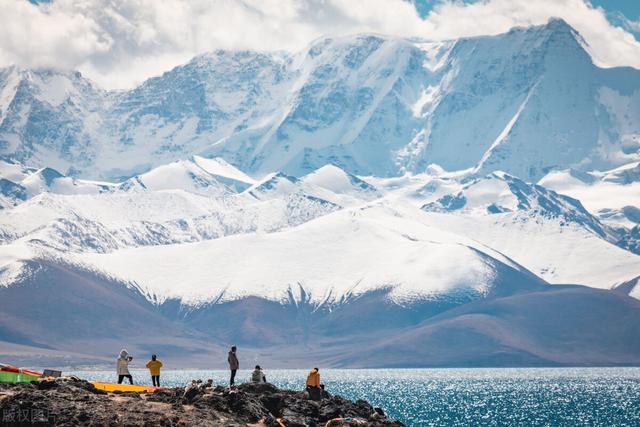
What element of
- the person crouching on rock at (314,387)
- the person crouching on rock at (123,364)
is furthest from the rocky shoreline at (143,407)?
the person crouching on rock at (123,364)

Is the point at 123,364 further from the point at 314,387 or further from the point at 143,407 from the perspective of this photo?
the point at 143,407

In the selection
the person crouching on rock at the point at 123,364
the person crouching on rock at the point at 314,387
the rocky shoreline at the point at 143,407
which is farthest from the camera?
the person crouching on rock at the point at 314,387

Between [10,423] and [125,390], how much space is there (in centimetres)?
1977

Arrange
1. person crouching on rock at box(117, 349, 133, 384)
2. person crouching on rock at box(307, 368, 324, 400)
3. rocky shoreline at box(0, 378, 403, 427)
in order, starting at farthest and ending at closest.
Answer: person crouching on rock at box(307, 368, 324, 400)
person crouching on rock at box(117, 349, 133, 384)
rocky shoreline at box(0, 378, 403, 427)

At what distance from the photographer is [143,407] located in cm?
7419

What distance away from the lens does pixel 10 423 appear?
6975 cm

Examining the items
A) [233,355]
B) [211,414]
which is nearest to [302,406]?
[233,355]

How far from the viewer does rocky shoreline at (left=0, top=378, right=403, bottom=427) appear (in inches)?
2774

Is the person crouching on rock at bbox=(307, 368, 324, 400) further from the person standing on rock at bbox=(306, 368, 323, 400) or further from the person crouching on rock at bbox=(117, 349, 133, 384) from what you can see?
the person crouching on rock at bbox=(117, 349, 133, 384)

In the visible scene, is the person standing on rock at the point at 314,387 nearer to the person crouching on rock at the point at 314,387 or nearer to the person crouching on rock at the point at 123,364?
the person crouching on rock at the point at 314,387

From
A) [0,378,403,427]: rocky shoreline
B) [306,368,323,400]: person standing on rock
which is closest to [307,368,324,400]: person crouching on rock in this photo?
[306,368,323,400]: person standing on rock

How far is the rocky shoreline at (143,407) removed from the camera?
70.5 m

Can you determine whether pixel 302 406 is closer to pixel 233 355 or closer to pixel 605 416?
pixel 233 355

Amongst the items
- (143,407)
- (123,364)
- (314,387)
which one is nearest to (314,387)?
(314,387)
